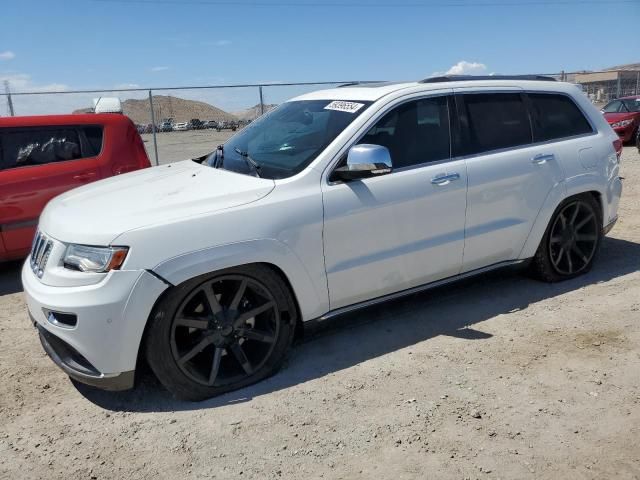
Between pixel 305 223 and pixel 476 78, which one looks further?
pixel 476 78

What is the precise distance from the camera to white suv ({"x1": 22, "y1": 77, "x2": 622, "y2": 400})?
2.98m

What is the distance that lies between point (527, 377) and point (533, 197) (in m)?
1.61

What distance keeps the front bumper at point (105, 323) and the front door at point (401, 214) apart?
3.81ft

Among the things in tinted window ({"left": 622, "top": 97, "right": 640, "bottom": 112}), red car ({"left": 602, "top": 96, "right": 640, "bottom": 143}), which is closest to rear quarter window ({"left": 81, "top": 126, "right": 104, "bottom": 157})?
red car ({"left": 602, "top": 96, "right": 640, "bottom": 143})

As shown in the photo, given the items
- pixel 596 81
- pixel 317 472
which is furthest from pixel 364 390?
pixel 596 81

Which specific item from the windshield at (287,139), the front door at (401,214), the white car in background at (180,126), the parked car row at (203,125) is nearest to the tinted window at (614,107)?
the parked car row at (203,125)

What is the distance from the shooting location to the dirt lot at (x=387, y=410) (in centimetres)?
270

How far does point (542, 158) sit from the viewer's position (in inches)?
176

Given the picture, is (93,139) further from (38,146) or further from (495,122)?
(495,122)

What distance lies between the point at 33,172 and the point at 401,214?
405 centimetres

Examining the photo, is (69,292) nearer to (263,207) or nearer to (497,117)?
(263,207)

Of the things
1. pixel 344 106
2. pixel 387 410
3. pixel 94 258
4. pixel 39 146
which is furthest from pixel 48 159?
pixel 387 410

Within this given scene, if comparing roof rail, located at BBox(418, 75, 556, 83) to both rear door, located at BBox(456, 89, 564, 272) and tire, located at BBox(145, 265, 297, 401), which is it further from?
tire, located at BBox(145, 265, 297, 401)

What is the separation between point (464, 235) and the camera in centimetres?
408
